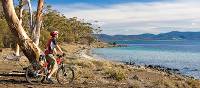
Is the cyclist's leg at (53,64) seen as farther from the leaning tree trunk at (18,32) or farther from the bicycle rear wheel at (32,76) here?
the leaning tree trunk at (18,32)

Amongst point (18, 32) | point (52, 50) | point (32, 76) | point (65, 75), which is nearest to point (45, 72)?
point (32, 76)

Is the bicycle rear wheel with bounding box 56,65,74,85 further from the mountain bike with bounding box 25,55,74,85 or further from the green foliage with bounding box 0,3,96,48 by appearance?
the green foliage with bounding box 0,3,96,48

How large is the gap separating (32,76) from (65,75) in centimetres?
117

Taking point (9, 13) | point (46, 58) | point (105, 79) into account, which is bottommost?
point (105, 79)

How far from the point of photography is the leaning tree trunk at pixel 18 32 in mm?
17375

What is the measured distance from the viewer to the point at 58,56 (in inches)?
642

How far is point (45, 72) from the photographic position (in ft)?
53.9

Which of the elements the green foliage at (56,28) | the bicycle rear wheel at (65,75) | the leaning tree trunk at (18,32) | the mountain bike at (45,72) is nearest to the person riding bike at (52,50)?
the mountain bike at (45,72)

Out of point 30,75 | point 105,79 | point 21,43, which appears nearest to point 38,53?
point 21,43

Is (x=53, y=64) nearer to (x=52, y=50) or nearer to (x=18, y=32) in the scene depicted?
(x=52, y=50)

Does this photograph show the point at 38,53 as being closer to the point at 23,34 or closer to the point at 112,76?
the point at 23,34

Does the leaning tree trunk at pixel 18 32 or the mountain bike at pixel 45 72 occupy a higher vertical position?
the leaning tree trunk at pixel 18 32

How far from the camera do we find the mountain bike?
53.5 ft

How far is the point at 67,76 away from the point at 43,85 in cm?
100
